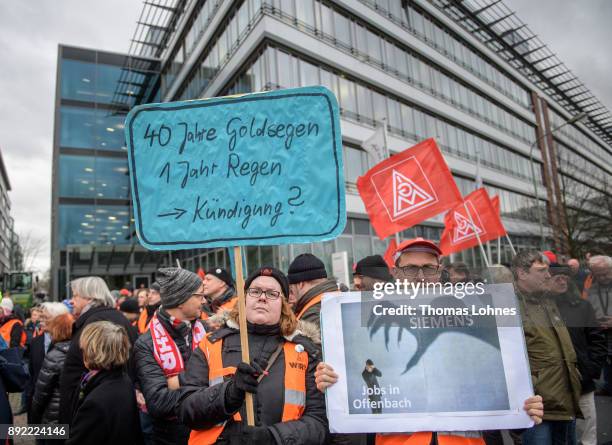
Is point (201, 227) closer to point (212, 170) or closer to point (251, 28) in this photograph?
point (212, 170)

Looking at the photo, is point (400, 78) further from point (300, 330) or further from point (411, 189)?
point (300, 330)

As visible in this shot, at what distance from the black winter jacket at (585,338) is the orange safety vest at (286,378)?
2.31 meters

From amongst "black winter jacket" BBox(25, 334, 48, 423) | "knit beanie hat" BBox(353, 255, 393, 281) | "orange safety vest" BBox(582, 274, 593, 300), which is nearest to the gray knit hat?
"knit beanie hat" BBox(353, 255, 393, 281)

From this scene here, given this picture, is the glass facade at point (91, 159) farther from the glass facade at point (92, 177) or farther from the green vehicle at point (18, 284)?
the green vehicle at point (18, 284)

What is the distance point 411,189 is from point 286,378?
4968mm

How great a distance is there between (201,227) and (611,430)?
538 centimetres

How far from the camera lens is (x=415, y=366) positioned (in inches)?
77.5

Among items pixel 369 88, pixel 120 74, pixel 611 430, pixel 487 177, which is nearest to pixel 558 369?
pixel 611 430

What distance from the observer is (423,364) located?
1969mm

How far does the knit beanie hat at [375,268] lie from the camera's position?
3.76 m

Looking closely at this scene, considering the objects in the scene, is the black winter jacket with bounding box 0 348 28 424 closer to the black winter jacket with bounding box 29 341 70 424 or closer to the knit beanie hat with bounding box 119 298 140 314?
A: the black winter jacket with bounding box 29 341 70 424

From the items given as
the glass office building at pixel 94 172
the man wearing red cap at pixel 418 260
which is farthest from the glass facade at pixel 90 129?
the man wearing red cap at pixel 418 260

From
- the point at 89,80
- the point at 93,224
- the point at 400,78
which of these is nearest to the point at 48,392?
the point at 400,78

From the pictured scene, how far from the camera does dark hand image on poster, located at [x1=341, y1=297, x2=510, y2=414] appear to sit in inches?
75.7
